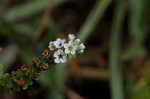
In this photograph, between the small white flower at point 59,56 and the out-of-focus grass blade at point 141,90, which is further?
the out-of-focus grass blade at point 141,90

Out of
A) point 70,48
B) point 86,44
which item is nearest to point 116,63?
point 86,44

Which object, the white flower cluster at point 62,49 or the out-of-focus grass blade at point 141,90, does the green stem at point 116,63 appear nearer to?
the out-of-focus grass blade at point 141,90

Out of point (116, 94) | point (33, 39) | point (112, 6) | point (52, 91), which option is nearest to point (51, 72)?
point (52, 91)

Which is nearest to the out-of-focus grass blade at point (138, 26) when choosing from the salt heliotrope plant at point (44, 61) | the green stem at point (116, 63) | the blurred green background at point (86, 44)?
the blurred green background at point (86, 44)

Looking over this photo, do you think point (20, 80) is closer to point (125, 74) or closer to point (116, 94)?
point (116, 94)

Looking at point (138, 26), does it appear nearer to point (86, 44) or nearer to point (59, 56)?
point (86, 44)

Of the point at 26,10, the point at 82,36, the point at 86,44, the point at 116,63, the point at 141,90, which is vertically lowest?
the point at 141,90

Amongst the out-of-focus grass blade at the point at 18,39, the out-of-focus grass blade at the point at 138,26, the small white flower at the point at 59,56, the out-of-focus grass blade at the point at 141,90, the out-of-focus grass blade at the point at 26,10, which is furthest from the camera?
the out-of-focus grass blade at the point at 26,10

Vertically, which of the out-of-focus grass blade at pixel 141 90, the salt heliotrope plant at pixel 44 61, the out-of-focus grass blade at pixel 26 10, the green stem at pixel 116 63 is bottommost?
the salt heliotrope plant at pixel 44 61

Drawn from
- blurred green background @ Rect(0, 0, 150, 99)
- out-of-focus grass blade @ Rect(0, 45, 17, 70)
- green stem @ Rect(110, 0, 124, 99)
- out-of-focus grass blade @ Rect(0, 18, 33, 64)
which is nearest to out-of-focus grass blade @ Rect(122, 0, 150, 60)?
blurred green background @ Rect(0, 0, 150, 99)
